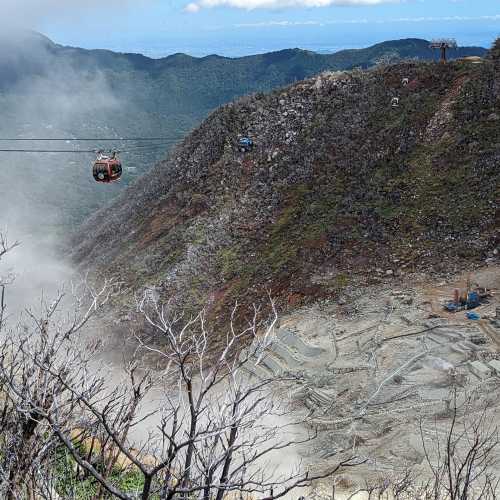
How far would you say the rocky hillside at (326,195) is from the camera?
18.0 metres

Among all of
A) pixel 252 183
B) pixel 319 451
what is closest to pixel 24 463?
pixel 319 451

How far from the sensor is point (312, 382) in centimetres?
1366

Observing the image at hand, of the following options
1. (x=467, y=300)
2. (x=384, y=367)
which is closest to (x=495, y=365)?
(x=384, y=367)

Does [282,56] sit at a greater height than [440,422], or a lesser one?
greater

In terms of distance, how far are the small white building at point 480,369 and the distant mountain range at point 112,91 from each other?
65206 mm

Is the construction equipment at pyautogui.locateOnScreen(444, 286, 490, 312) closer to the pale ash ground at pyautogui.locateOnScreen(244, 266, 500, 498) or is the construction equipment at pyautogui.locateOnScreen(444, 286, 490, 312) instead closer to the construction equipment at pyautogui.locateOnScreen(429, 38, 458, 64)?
the pale ash ground at pyautogui.locateOnScreen(244, 266, 500, 498)

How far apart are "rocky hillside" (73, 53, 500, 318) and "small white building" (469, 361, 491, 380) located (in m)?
4.47

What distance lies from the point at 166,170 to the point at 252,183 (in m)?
7.90

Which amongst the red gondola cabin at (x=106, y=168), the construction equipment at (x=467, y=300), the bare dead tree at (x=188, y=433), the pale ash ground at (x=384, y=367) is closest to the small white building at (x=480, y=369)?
the pale ash ground at (x=384, y=367)

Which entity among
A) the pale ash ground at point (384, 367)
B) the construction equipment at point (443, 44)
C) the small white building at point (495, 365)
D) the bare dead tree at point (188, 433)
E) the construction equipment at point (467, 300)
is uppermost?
the construction equipment at point (443, 44)

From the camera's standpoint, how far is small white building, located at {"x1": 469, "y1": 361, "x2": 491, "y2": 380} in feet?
40.0

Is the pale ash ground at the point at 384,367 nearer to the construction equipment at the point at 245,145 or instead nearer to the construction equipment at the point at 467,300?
the construction equipment at the point at 467,300

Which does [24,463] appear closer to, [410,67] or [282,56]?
[410,67]

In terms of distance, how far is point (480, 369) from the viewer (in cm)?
1234
